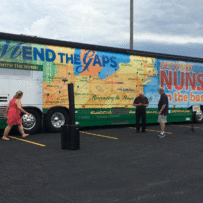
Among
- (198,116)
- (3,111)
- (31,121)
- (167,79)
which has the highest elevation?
(167,79)

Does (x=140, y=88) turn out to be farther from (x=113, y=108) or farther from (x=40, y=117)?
(x=40, y=117)

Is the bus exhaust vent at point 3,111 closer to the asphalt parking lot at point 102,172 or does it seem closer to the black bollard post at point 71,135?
the asphalt parking lot at point 102,172

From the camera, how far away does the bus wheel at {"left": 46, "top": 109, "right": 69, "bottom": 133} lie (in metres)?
12.1

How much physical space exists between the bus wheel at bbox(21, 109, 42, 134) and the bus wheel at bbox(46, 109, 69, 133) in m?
0.38

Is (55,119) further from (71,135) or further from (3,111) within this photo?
(71,135)

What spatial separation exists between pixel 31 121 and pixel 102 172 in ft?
21.1

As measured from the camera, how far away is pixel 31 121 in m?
11.8

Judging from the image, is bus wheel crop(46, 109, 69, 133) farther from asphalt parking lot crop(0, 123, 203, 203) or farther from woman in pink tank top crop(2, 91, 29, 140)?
asphalt parking lot crop(0, 123, 203, 203)

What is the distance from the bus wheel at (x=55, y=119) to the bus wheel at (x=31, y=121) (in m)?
0.38

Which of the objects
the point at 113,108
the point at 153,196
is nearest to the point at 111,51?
the point at 113,108

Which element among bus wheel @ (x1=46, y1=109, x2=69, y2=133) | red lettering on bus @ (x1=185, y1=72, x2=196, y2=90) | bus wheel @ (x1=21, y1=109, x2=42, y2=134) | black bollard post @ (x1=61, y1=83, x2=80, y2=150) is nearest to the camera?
black bollard post @ (x1=61, y1=83, x2=80, y2=150)

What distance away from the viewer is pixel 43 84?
39.0ft

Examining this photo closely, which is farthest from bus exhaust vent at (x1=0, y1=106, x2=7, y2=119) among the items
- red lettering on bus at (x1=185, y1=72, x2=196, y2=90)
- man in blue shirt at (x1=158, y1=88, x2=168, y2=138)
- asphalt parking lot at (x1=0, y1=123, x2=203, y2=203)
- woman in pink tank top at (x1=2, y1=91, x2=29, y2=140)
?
red lettering on bus at (x1=185, y1=72, x2=196, y2=90)

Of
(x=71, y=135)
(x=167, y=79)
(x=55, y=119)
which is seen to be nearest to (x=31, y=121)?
(x=55, y=119)
